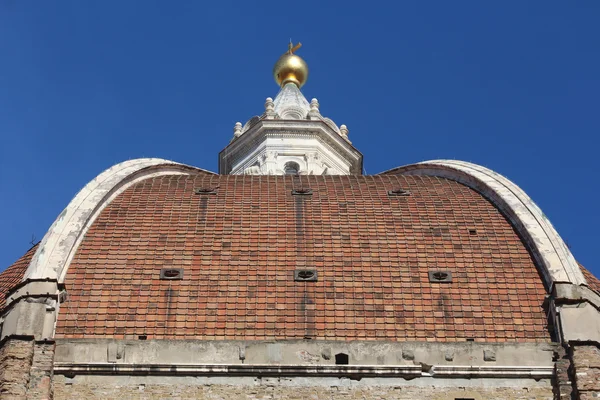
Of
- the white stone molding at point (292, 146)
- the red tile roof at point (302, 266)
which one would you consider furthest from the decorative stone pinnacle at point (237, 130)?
the red tile roof at point (302, 266)

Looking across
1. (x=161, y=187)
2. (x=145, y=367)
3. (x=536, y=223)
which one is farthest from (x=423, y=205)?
(x=145, y=367)

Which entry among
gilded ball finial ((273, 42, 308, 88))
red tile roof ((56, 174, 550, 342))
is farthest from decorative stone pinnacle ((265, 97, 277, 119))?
red tile roof ((56, 174, 550, 342))

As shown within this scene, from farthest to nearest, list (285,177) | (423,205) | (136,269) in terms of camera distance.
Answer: (285,177) → (423,205) → (136,269)

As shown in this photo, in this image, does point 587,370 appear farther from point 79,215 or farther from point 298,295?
point 79,215

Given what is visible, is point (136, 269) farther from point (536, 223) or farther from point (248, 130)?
point (248, 130)

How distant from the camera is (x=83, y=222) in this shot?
45406 millimetres

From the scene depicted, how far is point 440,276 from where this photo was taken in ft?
145

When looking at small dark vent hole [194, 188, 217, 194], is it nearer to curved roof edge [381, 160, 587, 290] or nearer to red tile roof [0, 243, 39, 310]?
red tile roof [0, 243, 39, 310]

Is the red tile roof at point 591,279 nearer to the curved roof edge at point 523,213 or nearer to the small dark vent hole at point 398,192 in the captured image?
the curved roof edge at point 523,213

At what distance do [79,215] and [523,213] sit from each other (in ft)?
44.4

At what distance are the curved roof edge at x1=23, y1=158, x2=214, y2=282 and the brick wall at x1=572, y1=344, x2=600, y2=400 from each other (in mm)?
14628

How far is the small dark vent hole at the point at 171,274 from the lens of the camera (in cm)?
4384

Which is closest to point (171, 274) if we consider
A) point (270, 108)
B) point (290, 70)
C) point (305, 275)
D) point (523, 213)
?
point (305, 275)

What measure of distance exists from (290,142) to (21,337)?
70.9 ft
